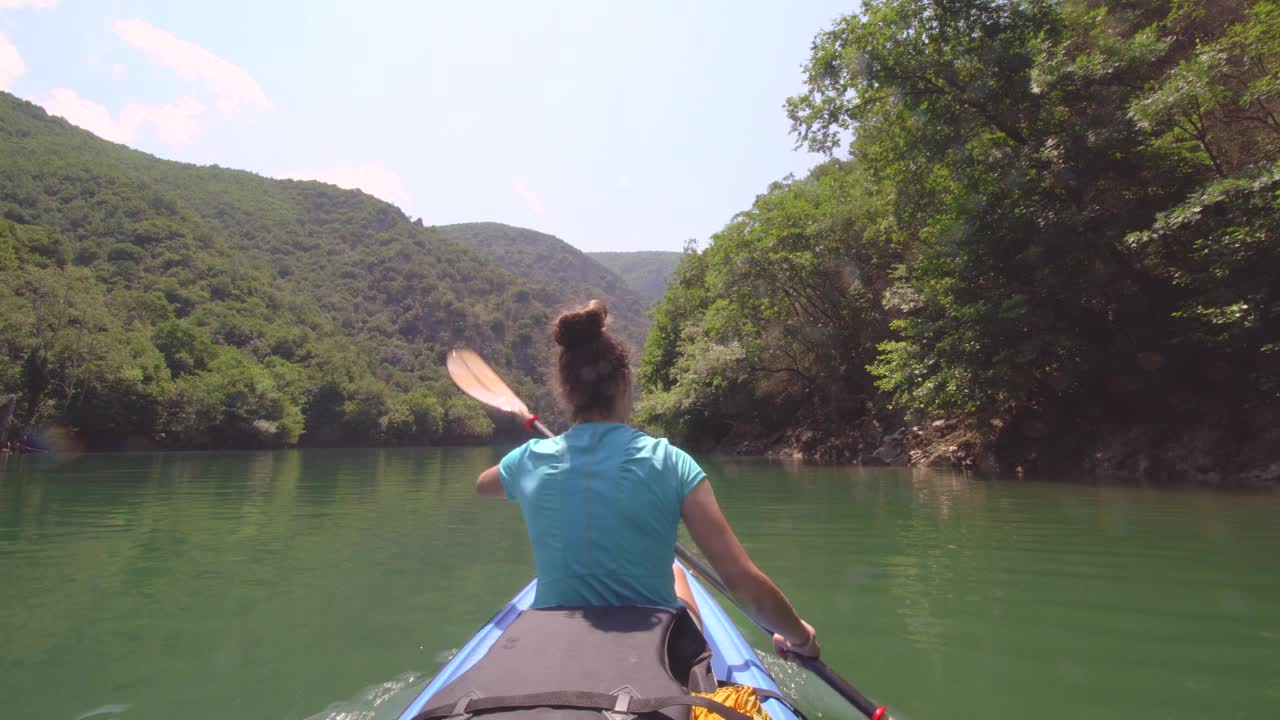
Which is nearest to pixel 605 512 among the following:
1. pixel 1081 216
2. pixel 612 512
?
pixel 612 512

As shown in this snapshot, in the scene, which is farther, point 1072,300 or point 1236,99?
point 1072,300

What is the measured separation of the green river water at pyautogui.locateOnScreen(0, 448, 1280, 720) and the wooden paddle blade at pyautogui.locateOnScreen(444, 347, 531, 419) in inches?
53.4

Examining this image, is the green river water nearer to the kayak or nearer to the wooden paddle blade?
the kayak

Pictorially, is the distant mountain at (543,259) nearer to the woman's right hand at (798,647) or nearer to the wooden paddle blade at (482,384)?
the wooden paddle blade at (482,384)

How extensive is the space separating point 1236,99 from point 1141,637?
37.9ft

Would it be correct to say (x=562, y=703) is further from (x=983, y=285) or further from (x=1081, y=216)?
(x=983, y=285)

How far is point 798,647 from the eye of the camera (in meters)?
2.11

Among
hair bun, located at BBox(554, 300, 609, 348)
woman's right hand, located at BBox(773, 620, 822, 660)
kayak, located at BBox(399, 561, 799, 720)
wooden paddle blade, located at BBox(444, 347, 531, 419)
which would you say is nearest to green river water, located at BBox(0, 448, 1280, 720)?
kayak, located at BBox(399, 561, 799, 720)

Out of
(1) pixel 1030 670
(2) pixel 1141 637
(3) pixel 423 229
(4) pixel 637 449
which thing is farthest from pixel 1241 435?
(3) pixel 423 229

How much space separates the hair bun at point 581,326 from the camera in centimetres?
199

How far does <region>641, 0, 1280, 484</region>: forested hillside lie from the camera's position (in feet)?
32.1

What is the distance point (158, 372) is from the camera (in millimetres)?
43438

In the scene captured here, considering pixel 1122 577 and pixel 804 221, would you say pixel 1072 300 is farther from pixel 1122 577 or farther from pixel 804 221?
pixel 804 221

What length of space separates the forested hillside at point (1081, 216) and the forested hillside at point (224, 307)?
38.5ft
